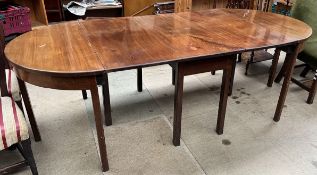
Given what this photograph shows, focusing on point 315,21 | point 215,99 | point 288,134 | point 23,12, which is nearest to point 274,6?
point 315,21

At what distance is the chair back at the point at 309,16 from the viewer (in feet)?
7.53

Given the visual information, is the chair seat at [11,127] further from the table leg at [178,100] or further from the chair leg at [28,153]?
the table leg at [178,100]

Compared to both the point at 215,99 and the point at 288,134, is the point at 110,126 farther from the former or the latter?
the point at 288,134

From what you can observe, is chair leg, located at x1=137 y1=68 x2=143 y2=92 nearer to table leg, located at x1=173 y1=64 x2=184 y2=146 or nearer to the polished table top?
the polished table top

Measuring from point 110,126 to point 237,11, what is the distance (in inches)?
59.4

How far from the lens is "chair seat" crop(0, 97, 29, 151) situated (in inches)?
52.2

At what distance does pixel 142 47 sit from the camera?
1535 mm

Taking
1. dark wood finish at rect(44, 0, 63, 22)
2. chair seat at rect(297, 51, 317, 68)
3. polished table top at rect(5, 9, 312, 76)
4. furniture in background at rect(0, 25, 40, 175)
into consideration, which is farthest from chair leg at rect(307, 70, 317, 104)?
dark wood finish at rect(44, 0, 63, 22)

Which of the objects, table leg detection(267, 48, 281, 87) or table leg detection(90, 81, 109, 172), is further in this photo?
table leg detection(267, 48, 281, 87)

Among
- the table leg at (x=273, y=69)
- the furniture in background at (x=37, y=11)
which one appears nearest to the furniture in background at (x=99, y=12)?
the furniture in background at (x=37, y=11)

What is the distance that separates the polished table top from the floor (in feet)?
2.43

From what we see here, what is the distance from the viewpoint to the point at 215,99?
2.46 m

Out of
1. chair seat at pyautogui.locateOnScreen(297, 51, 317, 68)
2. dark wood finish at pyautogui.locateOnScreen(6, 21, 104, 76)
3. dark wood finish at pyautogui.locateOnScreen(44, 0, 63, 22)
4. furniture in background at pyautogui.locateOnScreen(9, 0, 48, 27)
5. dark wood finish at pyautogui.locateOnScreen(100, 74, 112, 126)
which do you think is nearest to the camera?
dark wood finish at pyautogui.locateOnScreen(6, 21, 104, 76)

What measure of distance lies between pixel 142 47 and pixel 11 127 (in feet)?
2.68
